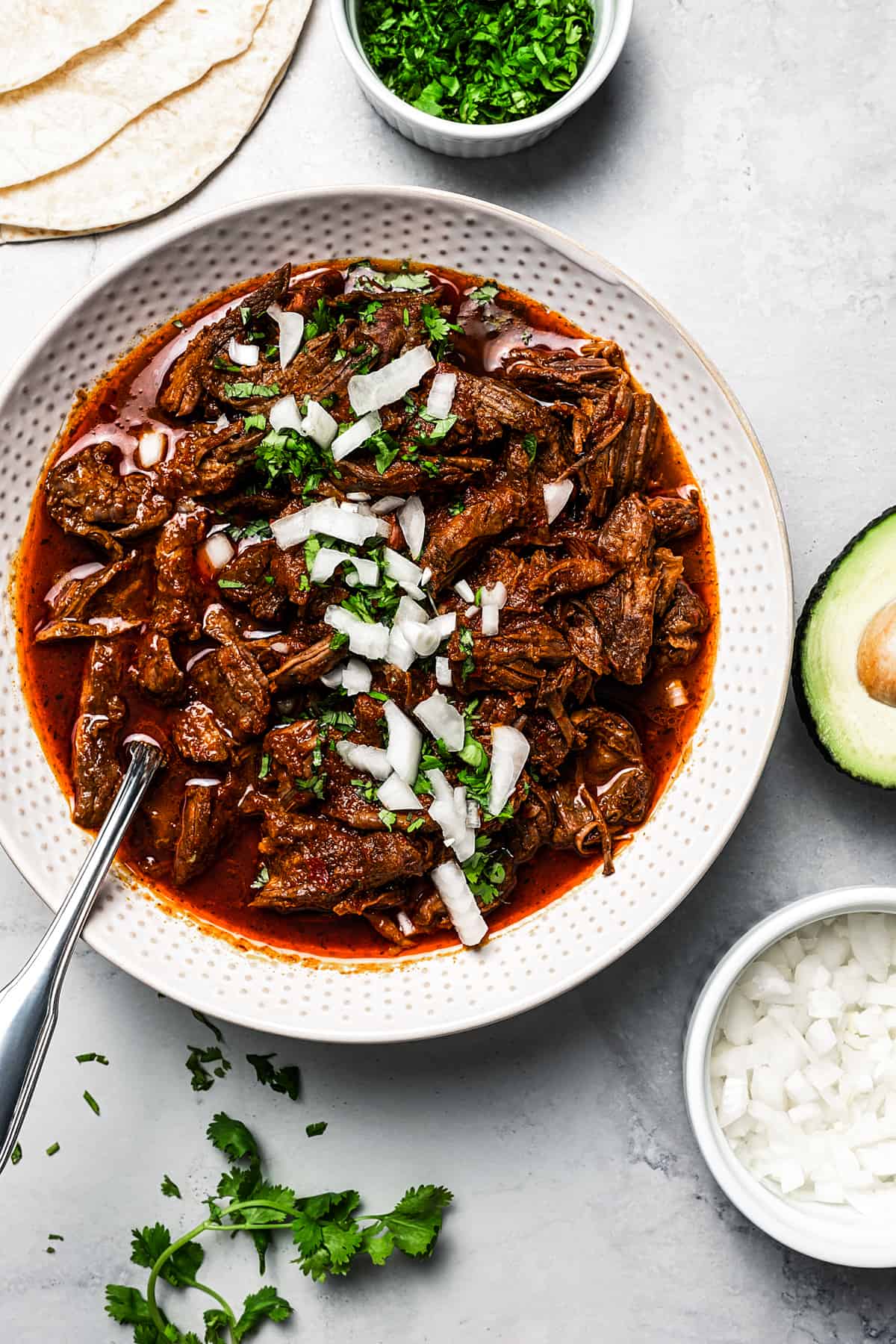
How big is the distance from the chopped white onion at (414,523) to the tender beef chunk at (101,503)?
770mm

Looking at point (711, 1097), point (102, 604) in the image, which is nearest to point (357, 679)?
point (102, 604)

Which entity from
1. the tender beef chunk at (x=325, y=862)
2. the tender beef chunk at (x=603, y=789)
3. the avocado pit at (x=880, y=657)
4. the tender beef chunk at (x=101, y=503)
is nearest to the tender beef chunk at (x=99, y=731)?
the tender beef chunk at (x=101, y=503)

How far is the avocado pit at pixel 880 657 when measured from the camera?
3209mm

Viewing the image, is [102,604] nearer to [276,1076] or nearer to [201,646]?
[201,646]

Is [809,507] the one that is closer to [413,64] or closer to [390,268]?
[390,268]

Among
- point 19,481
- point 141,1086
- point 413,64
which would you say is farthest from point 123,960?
point 413,64

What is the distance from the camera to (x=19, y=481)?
3.40 m

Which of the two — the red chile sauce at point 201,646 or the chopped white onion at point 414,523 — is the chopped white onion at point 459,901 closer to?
the red chile sauce at point 201,646

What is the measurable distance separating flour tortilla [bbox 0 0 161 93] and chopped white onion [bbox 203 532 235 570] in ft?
5.62

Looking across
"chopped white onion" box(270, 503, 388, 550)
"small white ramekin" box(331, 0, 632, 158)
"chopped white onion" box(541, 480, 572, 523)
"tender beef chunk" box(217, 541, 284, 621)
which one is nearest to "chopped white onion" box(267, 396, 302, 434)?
"chopped white onion" box(270, 503, 388, 550)

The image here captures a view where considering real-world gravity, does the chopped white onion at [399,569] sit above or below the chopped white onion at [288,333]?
below

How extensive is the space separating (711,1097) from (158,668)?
7.68 feet

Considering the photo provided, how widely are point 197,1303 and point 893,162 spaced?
4979 millimetres

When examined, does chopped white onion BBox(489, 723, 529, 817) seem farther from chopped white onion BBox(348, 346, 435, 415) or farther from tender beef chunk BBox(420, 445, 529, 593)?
chopped white onion BBox(348, 346, 435, 415)
